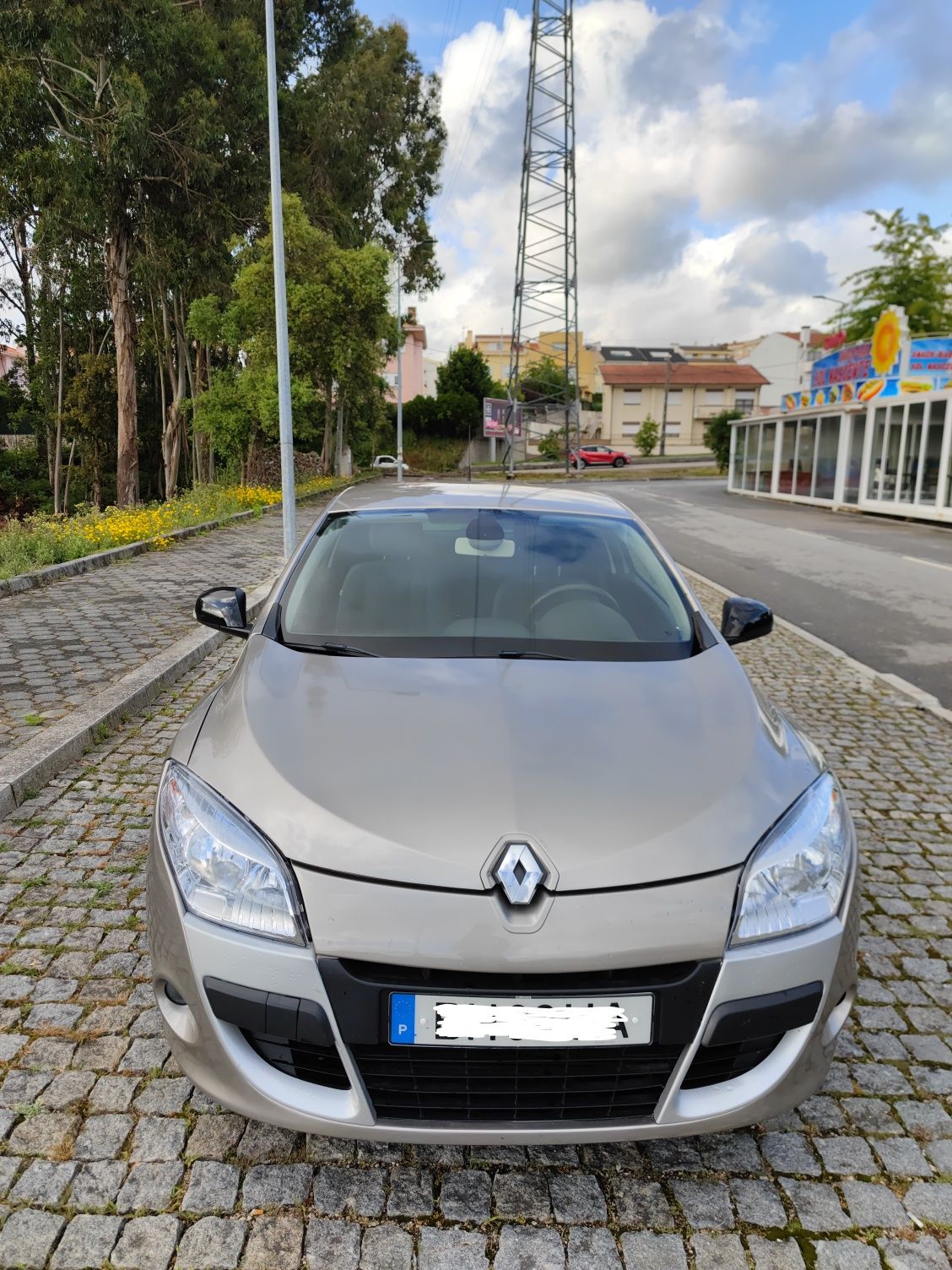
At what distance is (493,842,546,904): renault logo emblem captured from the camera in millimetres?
1789

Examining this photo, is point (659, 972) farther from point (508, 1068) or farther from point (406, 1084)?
point (406, 1084)

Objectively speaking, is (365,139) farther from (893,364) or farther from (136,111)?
(893,364)

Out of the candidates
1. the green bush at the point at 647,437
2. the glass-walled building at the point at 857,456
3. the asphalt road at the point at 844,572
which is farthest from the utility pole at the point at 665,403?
the asphalt road at the point at 844,572

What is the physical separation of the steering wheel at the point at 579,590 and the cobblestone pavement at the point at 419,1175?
4.89ft

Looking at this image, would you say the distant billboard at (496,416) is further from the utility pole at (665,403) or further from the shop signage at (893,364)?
the shop signage at (893,364)

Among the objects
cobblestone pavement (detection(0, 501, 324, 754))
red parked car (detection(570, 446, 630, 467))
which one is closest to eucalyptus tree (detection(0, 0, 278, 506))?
cobblestone pavement (detection(0, 501, 324, 754))

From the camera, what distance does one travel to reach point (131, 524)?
1527cm

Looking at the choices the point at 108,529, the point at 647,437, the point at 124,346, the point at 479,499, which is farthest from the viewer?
the point at 647,437

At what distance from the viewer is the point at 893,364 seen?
24344 mm

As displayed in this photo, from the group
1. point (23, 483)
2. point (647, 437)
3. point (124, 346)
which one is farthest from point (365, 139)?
point (647, 437)

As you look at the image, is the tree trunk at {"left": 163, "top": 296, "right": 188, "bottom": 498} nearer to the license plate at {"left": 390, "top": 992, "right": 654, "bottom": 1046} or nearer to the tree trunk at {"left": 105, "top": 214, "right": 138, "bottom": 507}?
the tree trunk at {"left": 105, "top": 214, "right": 138, "bottom": 507}

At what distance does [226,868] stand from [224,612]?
5.58ft

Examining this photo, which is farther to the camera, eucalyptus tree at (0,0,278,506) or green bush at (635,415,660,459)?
green bush at (635,415,660,459)

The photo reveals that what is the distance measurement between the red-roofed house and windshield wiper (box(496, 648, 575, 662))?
74.3 metres
